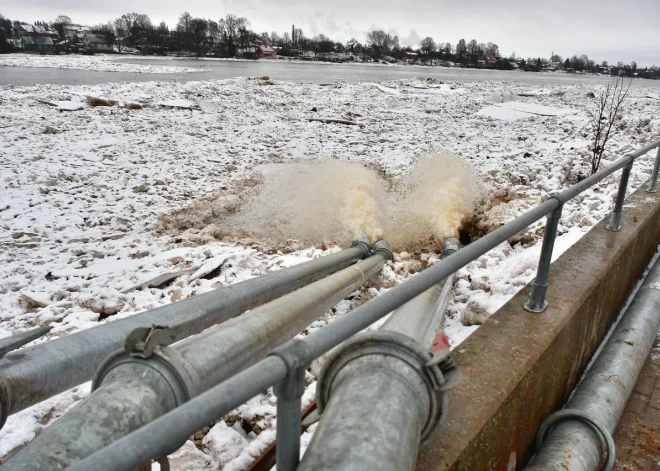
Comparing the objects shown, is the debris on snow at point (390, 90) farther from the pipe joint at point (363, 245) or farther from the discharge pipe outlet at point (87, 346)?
the discharge pipe outlet at point (87, 346)

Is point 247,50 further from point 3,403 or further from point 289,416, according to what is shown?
point 289,416

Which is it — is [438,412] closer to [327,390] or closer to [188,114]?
[327,390]

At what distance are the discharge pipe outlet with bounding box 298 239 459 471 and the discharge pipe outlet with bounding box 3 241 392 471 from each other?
66 cm

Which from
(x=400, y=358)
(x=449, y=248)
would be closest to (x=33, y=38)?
(x=449, y=248)

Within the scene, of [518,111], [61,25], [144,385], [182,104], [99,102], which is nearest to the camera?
[144,385]

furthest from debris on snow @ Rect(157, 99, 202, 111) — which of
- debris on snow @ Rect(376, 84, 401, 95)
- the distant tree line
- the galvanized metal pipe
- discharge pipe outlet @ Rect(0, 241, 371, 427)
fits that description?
the distant tree line

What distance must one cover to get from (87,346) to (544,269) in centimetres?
249

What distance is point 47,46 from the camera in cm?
9569

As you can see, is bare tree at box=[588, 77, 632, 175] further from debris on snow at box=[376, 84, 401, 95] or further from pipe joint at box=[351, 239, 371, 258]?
debris on snow at box=[376, 84, 401, 95]

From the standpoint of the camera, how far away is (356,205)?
25.9ft

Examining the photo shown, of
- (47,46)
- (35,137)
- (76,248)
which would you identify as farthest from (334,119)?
(47,46)

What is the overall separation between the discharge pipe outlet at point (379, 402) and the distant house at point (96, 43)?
103 meters

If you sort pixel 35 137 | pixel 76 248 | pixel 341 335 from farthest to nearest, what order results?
pixel 35 137
pixel 76 248
pixel 341 335

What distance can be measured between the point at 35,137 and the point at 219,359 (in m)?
11.1
